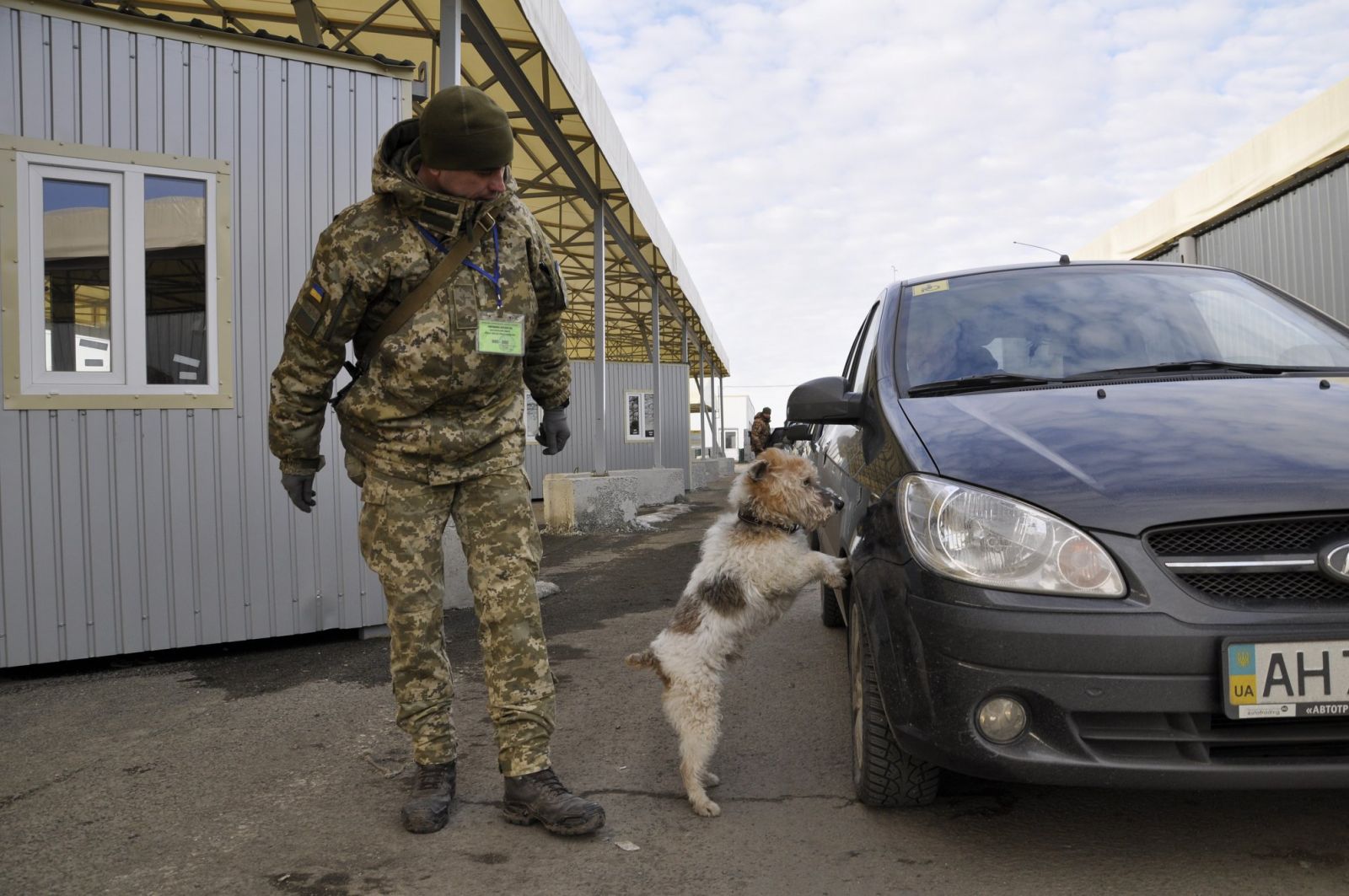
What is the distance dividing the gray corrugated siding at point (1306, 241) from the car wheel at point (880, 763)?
7.78 m

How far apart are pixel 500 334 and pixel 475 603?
2.71 ft

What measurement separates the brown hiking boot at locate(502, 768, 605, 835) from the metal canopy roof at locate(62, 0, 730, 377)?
4.53 m

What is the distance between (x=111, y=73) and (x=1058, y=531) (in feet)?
16.6

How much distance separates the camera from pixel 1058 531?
2.12 meters

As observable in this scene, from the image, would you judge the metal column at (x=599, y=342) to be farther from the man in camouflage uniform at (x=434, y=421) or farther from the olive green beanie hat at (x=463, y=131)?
the olive green beanie hat at (x=463, y=131)

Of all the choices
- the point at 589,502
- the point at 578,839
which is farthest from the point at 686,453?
the point at 578,839

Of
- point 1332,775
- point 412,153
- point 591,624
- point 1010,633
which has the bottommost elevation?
point 591,624

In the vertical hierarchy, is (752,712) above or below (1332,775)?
below

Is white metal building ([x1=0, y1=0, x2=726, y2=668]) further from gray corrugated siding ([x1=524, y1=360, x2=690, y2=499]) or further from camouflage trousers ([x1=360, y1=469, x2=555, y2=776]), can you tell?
gray corrugated siding ([x1=524, y1=360, x2=690, y2=499])

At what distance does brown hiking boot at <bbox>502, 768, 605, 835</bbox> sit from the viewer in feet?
8.73

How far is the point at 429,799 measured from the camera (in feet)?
9.21

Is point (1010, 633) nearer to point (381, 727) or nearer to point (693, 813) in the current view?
point (693, 813)

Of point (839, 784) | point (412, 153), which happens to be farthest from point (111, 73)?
point (839, 784)

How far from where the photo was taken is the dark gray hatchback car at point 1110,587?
1.96 m
